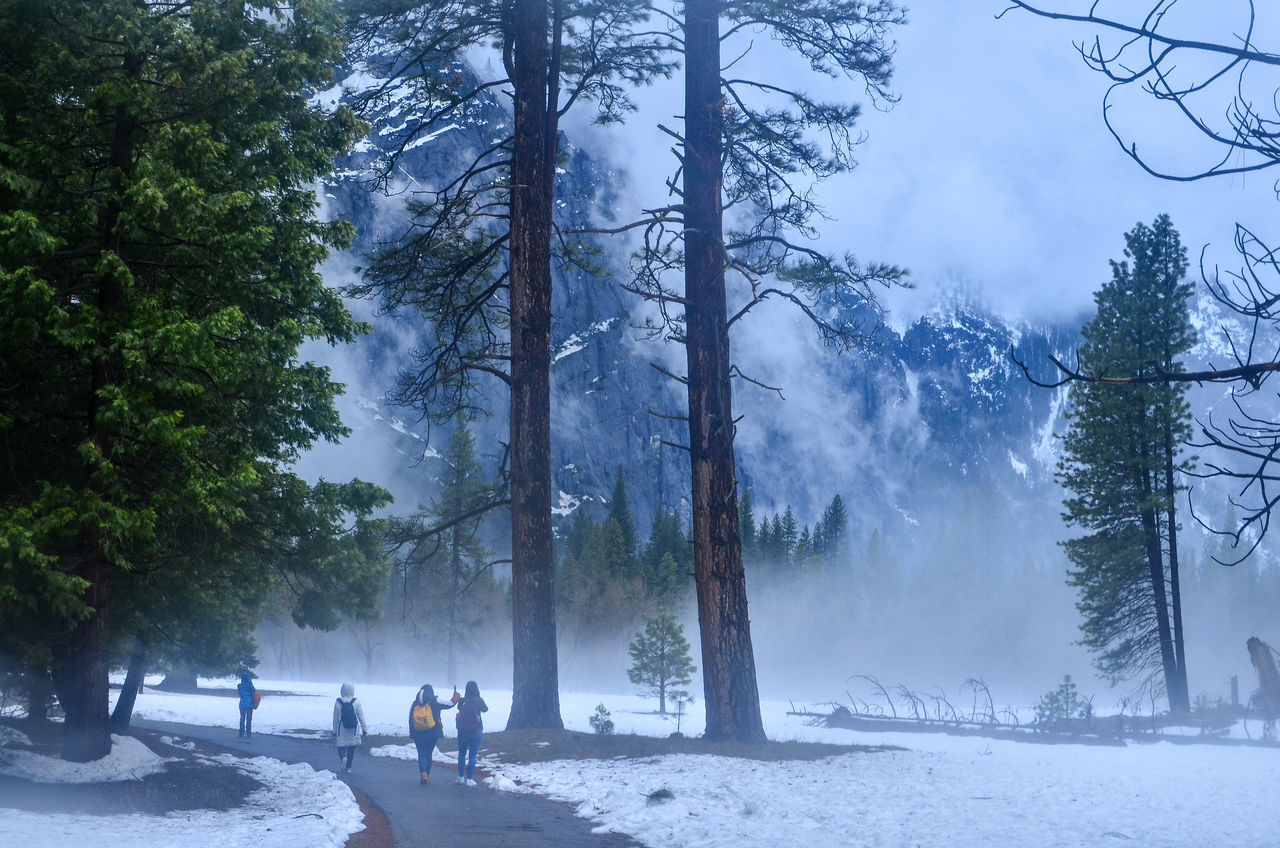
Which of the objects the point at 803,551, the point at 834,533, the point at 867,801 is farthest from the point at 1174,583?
the point at 834,533

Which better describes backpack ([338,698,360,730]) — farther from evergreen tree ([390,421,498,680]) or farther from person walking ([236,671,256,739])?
person walking ([236,671,256,739])

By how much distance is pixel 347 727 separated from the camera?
15.2 m

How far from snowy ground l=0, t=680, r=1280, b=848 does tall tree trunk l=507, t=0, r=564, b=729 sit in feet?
10.4

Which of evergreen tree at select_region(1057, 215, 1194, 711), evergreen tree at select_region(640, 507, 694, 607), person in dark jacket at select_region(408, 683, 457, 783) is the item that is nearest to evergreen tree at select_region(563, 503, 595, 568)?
evergreen tree at select_region(640, 507, 694, 607)

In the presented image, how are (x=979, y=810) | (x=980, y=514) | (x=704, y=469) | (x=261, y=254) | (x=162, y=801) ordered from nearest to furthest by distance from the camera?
(x=979, y=810), (x=162, y=801), (x=261, y=254), (x=704, y=469), (x=980, y=514)

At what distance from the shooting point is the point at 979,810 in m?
9.70

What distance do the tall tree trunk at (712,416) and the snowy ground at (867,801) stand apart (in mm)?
1873

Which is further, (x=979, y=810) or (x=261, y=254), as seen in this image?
(x=261, y=254)

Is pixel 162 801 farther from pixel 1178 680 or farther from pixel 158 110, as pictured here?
pixel 1178 680

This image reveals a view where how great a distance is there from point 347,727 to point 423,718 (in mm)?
1732

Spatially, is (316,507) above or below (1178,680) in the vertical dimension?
above

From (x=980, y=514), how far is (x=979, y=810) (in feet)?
350

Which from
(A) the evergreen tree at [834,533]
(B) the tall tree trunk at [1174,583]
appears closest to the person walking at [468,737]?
(B) the tall tree trunk at [1174,583]

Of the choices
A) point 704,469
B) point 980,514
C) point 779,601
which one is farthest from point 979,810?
point 980,514
